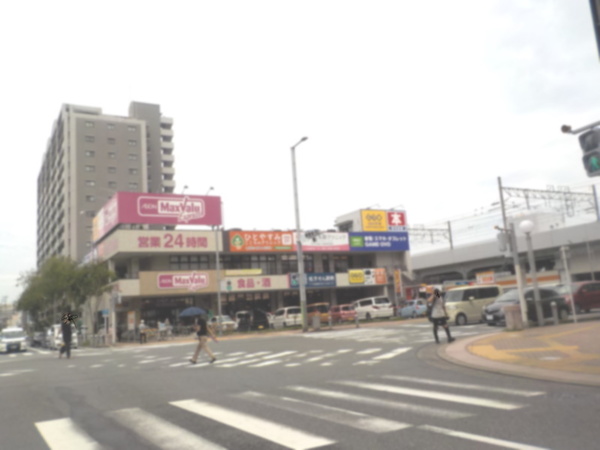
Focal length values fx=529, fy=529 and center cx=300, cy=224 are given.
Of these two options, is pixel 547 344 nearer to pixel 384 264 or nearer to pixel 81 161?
pixel 384 264

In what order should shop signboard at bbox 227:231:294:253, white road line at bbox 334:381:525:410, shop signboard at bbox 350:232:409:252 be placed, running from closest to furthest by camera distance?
white road line at bbox 334:381:525:410
shop signboard at bbox 227:231:294:253
shop signboard at bbox 350:232:409:252

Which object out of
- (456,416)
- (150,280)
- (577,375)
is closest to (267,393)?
(456,416)

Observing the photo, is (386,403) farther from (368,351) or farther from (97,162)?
(97,162)

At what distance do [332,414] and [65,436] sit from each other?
129 inches

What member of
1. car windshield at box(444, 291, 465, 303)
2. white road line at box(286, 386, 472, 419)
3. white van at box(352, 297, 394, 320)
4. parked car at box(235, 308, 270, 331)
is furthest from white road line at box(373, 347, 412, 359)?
white van at box(352, 297, 394, 320)

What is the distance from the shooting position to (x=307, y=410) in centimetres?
717

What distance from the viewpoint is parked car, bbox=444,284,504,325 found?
Result: 25.5 metres

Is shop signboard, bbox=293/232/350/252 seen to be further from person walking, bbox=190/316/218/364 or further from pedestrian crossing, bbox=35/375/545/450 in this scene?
pedestrian crossing, bbox=35/375/545/450

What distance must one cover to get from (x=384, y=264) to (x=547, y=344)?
1618 inches

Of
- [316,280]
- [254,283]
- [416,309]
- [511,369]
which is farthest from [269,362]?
[316,280]

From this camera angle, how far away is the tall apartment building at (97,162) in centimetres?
7594

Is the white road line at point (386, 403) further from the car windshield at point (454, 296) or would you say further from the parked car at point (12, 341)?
the parked car at point (12, 341)

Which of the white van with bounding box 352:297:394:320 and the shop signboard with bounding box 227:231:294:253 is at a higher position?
the shop signboard with bounding box 227:231:294:253

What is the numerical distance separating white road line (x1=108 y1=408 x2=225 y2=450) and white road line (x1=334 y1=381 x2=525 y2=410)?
3474 millimetres
